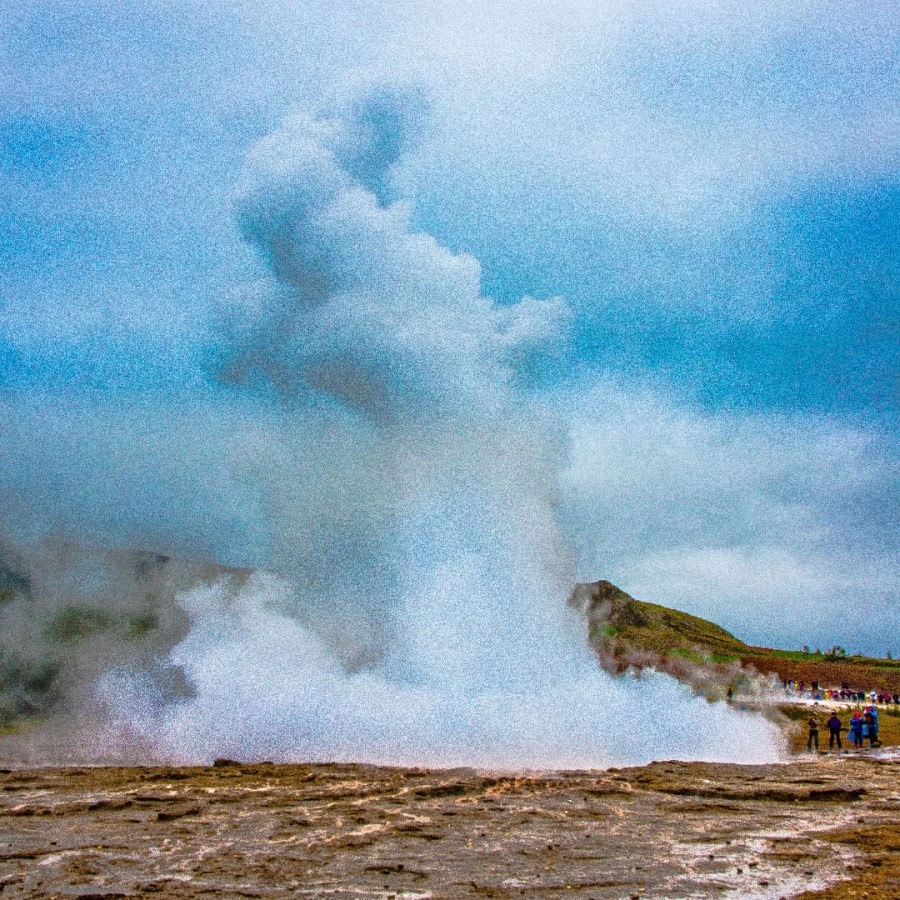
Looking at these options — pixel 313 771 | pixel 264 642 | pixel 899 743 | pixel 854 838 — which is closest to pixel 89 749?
pixel 264 642

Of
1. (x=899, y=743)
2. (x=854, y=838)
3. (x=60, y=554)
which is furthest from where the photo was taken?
(x=60, y=554)

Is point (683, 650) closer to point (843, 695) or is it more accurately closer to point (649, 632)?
point (649, 632)

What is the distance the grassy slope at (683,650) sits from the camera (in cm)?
7700

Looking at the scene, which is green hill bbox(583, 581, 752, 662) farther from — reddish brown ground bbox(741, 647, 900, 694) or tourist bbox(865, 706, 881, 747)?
tourist bbox(865, 706, 881, 747)

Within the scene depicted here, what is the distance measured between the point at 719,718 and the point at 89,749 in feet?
79.2

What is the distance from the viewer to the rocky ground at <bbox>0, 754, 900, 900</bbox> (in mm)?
17281

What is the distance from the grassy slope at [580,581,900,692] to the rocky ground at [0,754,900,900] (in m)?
39.6

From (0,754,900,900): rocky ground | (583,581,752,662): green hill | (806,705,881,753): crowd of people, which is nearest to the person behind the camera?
(0,754,900,900): rocky ground

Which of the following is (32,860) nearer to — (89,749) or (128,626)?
(89,749)

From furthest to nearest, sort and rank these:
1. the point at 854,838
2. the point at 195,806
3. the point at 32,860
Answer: the point at 195,806 < the point at 854,838 < the point at 32,860

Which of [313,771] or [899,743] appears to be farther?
[899,743]

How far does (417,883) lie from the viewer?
17.3 meters

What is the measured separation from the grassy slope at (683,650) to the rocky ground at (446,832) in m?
39.6

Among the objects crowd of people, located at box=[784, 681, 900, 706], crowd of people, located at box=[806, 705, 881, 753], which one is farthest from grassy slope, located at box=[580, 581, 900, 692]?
crowd of people, located at box=[806, 705, 881, 753]
